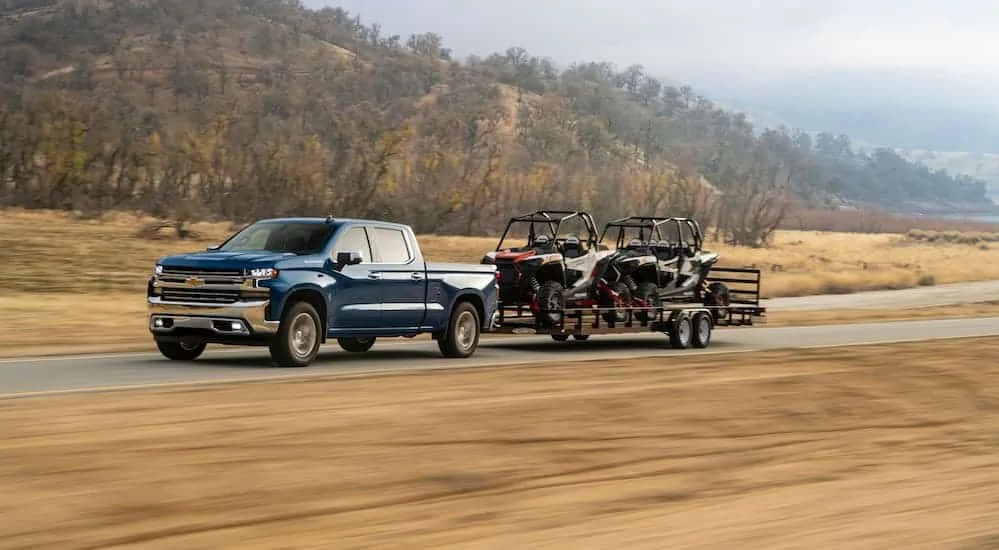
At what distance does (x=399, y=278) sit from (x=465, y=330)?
6.36 ft

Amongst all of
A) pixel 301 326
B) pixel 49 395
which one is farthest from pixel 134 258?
pixel 49 395

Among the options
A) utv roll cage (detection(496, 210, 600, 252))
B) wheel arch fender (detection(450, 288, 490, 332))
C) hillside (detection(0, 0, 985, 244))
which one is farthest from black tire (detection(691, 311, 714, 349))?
hillside (detection(0, 0, 985, 244))

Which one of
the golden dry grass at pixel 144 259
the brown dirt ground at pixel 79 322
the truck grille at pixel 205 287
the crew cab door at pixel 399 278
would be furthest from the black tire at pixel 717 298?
the golden dry grass at pixel 144 259

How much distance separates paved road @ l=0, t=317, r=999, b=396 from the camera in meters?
15.8

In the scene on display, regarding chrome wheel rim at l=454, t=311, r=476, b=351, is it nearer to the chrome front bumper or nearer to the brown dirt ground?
the chrome front bumper

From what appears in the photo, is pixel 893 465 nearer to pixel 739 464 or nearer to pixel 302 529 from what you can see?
pixel 739 464

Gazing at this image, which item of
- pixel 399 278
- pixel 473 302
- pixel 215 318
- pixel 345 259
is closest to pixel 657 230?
pixel 473 302

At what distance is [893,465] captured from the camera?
38.8ft

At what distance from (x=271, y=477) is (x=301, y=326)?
8.05 meters

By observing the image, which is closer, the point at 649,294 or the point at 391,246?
the point at 391,246

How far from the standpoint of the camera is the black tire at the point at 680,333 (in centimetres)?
2504

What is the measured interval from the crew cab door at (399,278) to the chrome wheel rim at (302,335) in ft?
4.78

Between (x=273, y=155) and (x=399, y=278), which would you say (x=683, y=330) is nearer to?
(x=399, y=278)

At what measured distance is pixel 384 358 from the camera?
20.5 m
